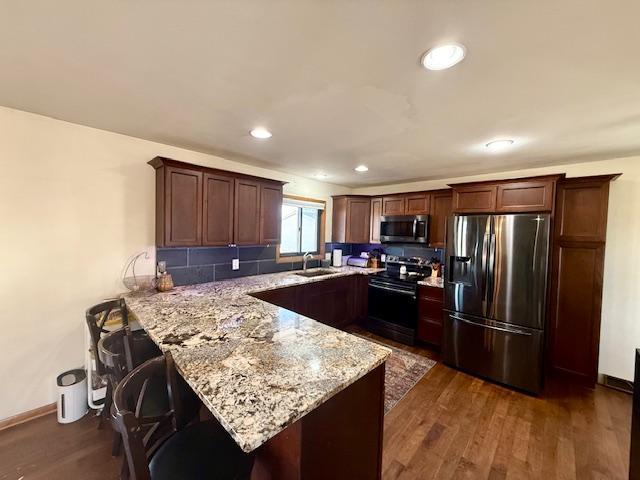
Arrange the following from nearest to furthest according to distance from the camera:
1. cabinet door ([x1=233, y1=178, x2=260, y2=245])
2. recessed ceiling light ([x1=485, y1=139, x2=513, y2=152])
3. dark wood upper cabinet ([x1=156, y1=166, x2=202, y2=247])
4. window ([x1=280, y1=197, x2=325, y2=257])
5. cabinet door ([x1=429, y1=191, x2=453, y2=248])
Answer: recessed ceiling light ([x1=485, y1=139, x2=513, y2=152]) < dark wood upper cabinet ([x1=156, y1=166, x2=202, y2=247]) < cabinet door ([x1=233, y1=178, x2=260, y2=245]) < cabinet door ([x1=429, y1=191, x2=453, y2=248]) < window ([x1=280, y1=197, x2=325, y2=257])

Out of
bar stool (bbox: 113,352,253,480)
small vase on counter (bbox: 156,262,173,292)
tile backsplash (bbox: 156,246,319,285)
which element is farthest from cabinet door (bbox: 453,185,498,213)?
small vase on counter (bbox: 156,262,173,292)

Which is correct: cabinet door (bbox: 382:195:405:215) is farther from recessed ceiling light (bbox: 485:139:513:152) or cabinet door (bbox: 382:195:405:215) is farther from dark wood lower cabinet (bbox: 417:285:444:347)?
recessed ceiling light (bbox: 485:139:513:152)

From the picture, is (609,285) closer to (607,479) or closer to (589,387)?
(589,387)

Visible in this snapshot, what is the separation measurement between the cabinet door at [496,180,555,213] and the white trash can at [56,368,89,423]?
163 inches

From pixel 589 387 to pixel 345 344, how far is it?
121 inches

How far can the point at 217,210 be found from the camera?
2742 millimetres

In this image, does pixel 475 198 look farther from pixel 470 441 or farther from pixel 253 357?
pixel 253 357

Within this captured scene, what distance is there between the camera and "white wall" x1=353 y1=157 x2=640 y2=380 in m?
2.64

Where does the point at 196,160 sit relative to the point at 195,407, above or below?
above

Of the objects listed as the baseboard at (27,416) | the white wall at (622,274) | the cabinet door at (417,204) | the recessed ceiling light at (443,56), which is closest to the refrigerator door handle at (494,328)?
the white wall at (622,274)

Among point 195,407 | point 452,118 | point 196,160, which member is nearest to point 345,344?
point 195,407

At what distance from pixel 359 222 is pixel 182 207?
9.11 ft

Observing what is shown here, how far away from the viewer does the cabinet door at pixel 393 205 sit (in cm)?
406

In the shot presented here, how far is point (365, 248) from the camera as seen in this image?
15.9 ft
